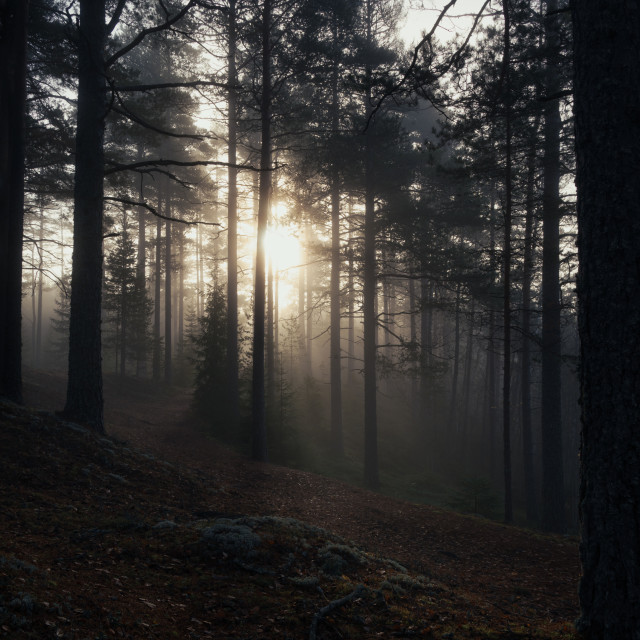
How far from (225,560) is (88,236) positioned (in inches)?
284

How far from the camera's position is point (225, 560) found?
16.2ft

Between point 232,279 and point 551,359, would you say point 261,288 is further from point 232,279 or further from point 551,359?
point 551,359

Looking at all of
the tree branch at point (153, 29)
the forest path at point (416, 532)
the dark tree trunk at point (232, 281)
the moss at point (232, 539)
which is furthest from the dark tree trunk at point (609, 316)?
the dark tree trunk at point (232, 281)

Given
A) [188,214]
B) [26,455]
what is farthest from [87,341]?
[188,214]

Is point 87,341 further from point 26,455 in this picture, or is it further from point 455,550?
point 455,550

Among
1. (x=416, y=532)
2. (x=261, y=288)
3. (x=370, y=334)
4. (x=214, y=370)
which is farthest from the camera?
(x=370, y=334)

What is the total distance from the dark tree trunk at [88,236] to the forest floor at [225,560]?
866 mm

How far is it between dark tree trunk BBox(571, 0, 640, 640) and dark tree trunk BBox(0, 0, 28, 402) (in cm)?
965

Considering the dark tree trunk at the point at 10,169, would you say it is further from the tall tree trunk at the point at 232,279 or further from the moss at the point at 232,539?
the tall tree trunk at the point at 232,279

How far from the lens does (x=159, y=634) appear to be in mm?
3404

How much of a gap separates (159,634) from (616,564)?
10.9 feet

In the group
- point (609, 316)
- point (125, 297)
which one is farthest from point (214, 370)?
point (609, 316)

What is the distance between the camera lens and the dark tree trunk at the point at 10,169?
9.27 metres

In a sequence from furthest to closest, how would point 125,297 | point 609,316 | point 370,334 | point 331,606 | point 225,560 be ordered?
point 125,297 < point 370,334 < point 225,560 < point 331,606 < point 609,316
